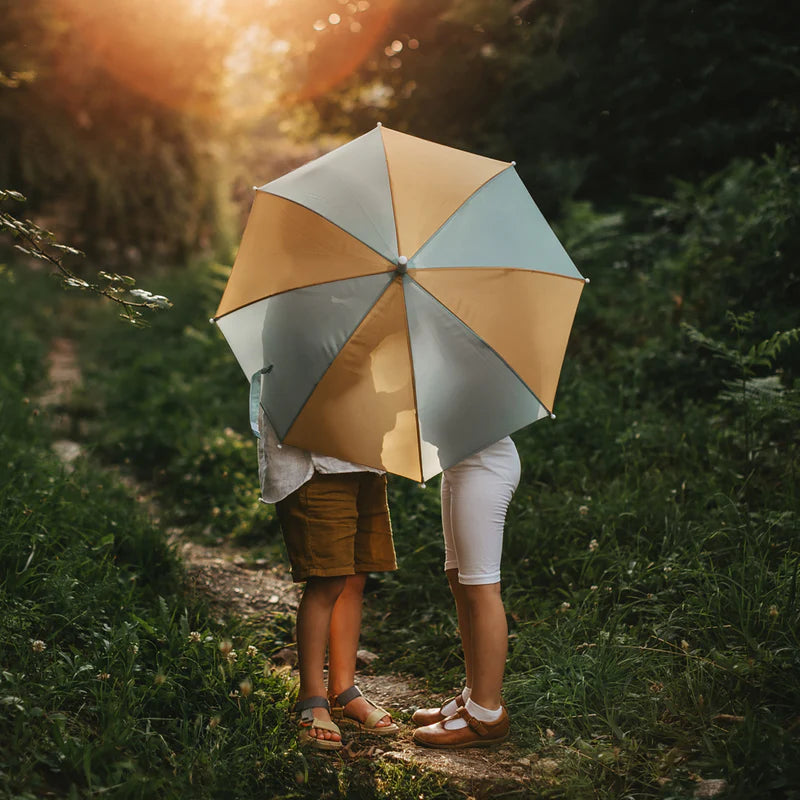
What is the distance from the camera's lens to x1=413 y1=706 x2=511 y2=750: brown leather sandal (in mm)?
2809

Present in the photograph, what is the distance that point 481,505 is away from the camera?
2723 mm

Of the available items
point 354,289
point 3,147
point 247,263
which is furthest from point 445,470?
point 3,147

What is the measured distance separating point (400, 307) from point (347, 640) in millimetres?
1355

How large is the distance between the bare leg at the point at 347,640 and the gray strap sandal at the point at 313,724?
6.7 inches

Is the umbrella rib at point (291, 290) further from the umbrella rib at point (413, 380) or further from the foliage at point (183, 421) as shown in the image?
the foliage at point (183, 421)

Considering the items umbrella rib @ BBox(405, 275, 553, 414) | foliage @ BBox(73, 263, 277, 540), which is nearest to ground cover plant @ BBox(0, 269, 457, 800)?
foliage @ BBox(73, 263, 277, 540)

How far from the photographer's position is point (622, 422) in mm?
4895

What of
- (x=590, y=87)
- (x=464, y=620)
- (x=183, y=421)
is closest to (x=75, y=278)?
(x=464, y=620)

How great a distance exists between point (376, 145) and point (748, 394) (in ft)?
8.68

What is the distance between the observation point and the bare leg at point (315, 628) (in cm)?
273

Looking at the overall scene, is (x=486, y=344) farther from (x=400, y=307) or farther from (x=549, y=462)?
(x=549, y=462)

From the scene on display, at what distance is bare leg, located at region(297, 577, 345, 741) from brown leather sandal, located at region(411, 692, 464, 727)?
0.45m

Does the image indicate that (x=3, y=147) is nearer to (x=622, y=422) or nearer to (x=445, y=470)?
(x=622, y=422)

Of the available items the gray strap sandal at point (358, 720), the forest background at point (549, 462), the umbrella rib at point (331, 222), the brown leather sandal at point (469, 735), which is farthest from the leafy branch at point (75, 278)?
the brown leather sandal at point (469, 735)
